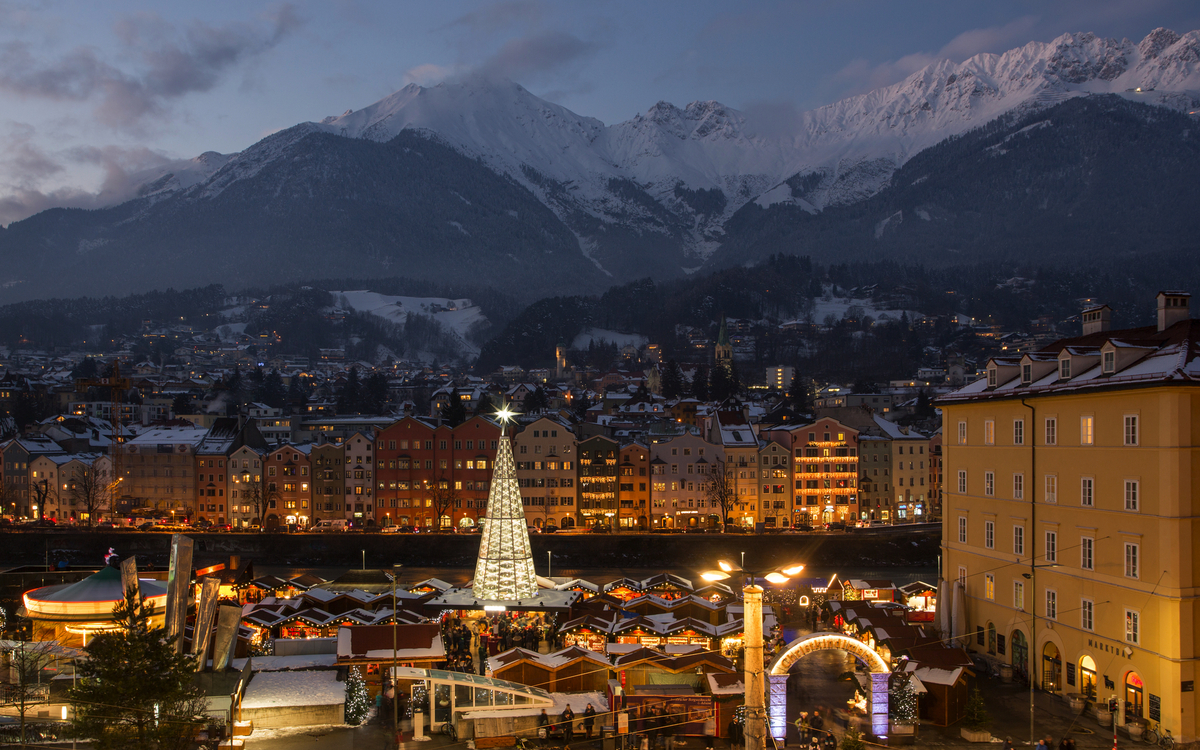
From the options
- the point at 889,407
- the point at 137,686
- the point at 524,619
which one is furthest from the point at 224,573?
the point at 889,407

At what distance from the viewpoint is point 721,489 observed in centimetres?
7844

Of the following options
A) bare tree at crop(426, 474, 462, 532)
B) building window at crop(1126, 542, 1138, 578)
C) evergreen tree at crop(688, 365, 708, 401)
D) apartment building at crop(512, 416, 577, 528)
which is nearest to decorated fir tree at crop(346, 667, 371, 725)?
building window at crop(1126, 542, 1138, 578)

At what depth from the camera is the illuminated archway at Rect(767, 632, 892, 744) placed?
22.1 m

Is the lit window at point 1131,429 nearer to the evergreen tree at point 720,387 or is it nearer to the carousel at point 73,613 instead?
the carousel at point 73,613

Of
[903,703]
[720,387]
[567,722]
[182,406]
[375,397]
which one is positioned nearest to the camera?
[903,703]

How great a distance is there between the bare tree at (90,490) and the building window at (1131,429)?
271 feet

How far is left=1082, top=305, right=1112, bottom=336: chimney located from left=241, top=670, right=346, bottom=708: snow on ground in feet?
86.1

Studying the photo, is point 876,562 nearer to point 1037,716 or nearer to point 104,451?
point 1037,716

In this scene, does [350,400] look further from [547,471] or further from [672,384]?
[547,471]

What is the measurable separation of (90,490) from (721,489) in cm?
5334

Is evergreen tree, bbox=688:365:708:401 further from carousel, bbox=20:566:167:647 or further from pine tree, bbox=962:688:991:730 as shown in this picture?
pine tree, bbox=962:688:991:730

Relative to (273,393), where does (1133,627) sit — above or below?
below

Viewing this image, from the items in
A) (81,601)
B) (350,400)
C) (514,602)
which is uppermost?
(350,400)

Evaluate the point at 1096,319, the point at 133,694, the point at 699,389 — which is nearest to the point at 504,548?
the point at 133,694
